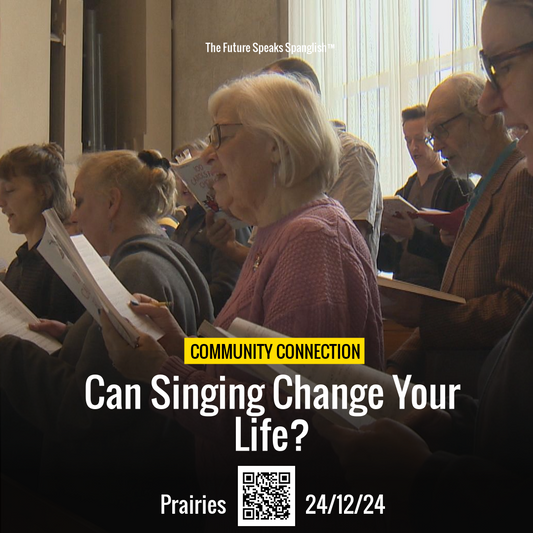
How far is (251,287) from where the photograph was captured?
87 cm

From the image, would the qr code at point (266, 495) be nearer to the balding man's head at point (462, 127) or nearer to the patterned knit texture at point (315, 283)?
the patterned knit texture at point (315, 283)

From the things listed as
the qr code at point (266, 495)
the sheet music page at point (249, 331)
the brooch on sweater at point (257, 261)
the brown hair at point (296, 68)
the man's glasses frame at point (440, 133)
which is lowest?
the qr code at point (266, 495)

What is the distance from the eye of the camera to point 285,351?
0.76 meters

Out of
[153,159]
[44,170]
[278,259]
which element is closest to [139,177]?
[153,159]

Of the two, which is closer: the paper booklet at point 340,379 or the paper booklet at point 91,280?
the paper booklet at point 340,379

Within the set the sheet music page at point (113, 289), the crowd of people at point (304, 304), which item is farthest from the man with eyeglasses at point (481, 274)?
the sheet music page at point (113, 289)

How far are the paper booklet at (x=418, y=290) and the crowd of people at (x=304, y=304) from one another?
0.01 metres

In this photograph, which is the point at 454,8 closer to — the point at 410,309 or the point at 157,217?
the point at 410,309

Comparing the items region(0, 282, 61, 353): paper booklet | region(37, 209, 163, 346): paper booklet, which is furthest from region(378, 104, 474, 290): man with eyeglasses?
region(0, 282, 61, 353): paper booklet

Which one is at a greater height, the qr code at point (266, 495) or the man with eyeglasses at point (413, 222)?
the man with eyeglasses at point (413, 222)

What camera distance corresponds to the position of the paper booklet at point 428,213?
1046 mm

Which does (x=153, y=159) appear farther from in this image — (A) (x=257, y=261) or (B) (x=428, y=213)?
(B) (x=428, y=213)

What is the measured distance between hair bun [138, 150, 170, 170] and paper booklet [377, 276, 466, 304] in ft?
1.45

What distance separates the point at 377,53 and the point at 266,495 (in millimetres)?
641
